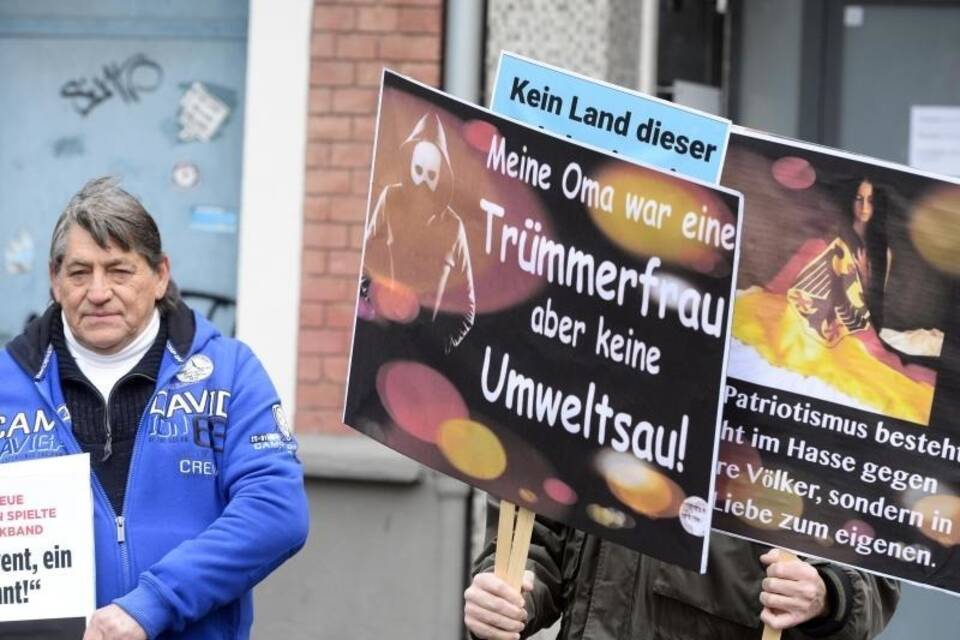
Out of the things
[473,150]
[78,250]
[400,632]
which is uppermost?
[473,150]

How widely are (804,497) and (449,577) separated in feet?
10.8

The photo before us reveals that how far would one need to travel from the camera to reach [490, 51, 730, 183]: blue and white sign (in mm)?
3139

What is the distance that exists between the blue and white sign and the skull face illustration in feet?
0.46

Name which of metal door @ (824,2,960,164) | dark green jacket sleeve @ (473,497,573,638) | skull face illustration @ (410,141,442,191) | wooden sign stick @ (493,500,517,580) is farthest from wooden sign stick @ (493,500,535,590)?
metal door @ (824,2,960,164)

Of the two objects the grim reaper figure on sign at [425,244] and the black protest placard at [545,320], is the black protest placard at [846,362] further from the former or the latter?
the grim reaper figure on sign at [425,244]

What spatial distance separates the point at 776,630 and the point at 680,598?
200 millimetres

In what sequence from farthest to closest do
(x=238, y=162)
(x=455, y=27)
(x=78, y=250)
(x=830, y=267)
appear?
(x=238, y=162), (x=455, y=27), (x=78, y=250), (x=830, y=267)

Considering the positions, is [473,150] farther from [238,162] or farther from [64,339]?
[238,162]

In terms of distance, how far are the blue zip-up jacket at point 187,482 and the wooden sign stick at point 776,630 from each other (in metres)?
1.04

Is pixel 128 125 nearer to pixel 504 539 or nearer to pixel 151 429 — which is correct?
pixel 151 429

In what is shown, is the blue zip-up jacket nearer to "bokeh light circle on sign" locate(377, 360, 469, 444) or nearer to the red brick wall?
"bokeh light circle on sign" locate(377, 360, 469, 444)

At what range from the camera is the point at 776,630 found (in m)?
3.11

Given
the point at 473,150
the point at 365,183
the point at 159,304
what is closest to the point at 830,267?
the point at 473,150

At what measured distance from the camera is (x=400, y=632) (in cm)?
635
